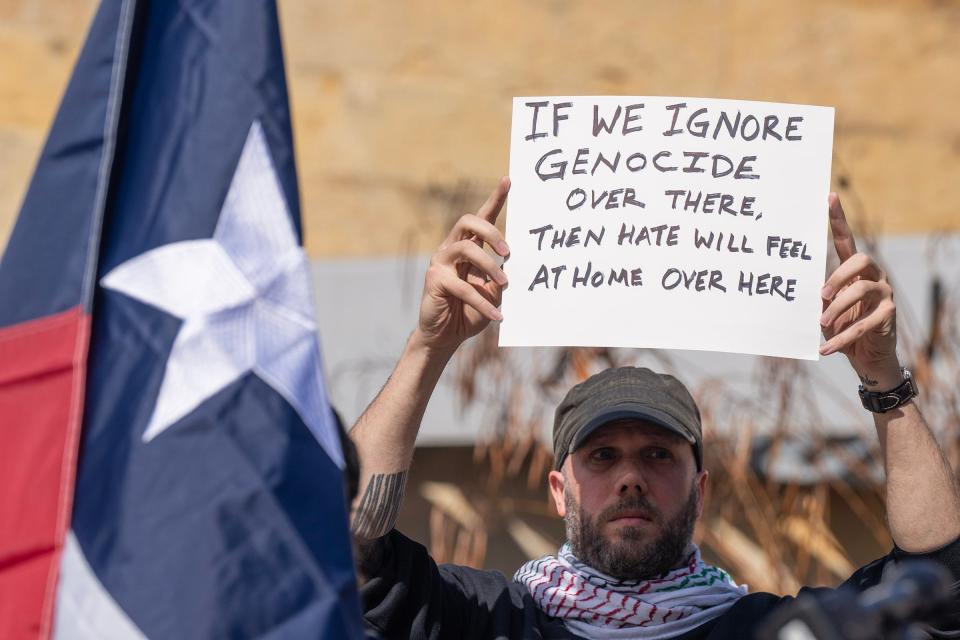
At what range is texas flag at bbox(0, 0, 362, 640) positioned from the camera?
2104 millimetres

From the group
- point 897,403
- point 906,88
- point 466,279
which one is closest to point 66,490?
point 466,279

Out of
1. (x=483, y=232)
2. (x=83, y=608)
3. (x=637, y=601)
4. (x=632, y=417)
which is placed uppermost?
(x=483, y=232)

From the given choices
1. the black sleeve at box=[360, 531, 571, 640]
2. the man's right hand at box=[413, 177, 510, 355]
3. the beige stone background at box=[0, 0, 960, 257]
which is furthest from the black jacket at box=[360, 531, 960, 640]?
the beige stone background at box=[0, 0, 960, 257]

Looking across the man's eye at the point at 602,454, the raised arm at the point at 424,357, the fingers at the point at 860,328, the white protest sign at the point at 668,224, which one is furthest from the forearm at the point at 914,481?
the raised arm at the point at 424,357

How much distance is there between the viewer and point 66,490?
2145mm

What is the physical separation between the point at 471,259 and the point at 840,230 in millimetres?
649

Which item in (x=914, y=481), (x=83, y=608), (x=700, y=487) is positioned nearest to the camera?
(x=83, y=608)

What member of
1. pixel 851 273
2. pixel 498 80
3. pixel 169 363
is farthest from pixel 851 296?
pixel 498 80

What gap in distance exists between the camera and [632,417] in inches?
107

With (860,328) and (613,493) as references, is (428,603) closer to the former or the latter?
(613,493)

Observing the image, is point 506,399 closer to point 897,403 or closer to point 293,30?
point 293,30

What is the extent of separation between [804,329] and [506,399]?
2.45 metres

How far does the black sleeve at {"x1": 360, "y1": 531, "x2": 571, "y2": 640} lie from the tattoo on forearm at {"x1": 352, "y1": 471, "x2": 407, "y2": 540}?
0.04m

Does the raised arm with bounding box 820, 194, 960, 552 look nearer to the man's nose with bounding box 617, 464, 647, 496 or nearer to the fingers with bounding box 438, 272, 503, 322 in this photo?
the man's nose with bounding box 617, 464, 647, 496
